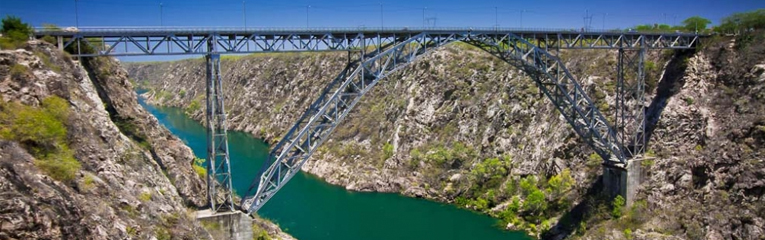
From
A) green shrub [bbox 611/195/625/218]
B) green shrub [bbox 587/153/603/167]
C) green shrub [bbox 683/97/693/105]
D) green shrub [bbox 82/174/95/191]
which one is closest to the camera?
green shrub [bbox 82/174/95/191]

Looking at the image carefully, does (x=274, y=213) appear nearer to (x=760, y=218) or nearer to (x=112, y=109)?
(x=112, y=109)

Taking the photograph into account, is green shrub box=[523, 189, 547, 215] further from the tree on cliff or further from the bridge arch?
the tree on cliff

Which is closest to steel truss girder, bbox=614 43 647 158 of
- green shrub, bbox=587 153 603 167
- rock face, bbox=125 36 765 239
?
rock face, bbox=125 36 765 239

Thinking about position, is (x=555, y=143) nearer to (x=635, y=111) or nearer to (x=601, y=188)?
(x=601, y=188)

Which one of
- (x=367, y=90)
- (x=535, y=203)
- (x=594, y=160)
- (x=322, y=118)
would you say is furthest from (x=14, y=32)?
(x=594, y=160)

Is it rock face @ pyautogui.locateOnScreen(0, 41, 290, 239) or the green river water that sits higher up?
rock face @ pyautogui.locateOnScreen(0, 41, 290, 239)

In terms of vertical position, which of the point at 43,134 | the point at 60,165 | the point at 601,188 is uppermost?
the point at 43,134

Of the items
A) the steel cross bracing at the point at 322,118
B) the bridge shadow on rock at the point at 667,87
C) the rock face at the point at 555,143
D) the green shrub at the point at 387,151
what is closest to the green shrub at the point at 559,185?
the rock face at the point at 555,143
